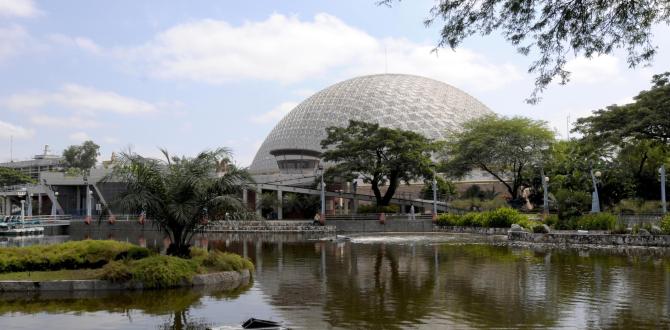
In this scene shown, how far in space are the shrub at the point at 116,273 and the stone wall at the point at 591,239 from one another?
823 inches

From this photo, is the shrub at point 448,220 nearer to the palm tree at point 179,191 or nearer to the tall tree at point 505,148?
the tall tree at point 505,148

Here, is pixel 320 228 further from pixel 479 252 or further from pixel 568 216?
pixel 479 252

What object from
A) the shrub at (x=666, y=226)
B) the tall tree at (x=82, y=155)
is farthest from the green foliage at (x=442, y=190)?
the tall tree at (x=82, y=155)

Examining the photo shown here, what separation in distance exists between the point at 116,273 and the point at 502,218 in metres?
29.0

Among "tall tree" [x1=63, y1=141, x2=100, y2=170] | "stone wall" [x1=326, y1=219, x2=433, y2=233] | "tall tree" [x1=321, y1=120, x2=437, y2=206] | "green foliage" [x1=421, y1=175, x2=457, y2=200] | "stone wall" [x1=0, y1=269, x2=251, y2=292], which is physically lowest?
"stone wall" [x1=0, y1=269, x2=251, y2=292]

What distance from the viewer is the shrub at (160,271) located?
48.2 feet

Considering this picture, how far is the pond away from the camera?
1085 cm

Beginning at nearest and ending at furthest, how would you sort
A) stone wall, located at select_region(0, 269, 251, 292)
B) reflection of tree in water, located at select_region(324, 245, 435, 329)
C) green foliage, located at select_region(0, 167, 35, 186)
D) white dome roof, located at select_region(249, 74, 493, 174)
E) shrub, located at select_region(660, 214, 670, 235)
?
reflection of tree in water, located at select_region(324, 245, 435, 329), stone wall, located at select_region(0, 269, 251, 292), shrub, located at select_region(660, 214, 670, 235), white dome roof, located at select_region(249, 74, 493, 174), green foliage, located at select_region(0, 167, 35, 186)

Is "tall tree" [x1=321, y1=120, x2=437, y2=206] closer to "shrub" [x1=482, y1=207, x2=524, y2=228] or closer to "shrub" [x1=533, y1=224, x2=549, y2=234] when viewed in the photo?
"shrub" [x1=482, y1=207, x2=524, y2=228]

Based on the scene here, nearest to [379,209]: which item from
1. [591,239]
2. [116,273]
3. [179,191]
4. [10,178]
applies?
[591,239]

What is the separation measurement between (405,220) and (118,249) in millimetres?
33143

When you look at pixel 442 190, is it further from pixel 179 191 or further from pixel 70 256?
pixel 70 256

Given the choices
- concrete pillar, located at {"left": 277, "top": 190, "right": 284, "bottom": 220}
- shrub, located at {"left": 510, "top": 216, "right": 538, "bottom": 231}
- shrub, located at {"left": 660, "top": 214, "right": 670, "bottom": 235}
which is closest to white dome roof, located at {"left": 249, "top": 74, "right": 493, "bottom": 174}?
concrete pillar, located at {"left": 277, "top": 190, "right": 284, "bottom": 220}

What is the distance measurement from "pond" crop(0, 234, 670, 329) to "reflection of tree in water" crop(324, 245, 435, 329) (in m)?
0.02
